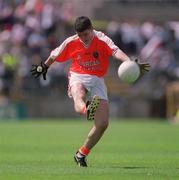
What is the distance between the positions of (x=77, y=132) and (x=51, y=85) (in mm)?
8758

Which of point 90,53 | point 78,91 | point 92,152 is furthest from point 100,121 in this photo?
point 92,152

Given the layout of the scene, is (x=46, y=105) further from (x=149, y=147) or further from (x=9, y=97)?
(x=149, y=147)

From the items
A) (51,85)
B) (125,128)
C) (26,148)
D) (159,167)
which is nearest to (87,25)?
(159,167)

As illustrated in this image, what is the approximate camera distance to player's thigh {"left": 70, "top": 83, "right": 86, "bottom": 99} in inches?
542

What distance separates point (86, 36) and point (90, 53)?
1.29 ft

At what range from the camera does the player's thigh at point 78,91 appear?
13.8 metres

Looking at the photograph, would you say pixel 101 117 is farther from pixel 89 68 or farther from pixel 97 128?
pixel 89 68

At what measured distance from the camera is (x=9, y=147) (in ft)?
62.7

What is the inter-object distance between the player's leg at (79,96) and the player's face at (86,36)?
710 millimetres

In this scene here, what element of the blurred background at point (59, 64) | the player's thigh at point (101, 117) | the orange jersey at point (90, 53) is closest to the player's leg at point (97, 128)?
the player's thigh at point (101, 117)

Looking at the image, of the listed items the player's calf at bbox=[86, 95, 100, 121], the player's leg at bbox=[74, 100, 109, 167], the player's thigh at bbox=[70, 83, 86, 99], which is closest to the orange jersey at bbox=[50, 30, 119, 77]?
the player's thigh at bbox=[70, 83, 86, 99]

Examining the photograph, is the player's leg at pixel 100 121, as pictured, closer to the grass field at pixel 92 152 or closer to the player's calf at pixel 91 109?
the player's calf at pixel 91 109

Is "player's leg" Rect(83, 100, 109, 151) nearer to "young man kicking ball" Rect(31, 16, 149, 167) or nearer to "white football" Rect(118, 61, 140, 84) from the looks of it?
"young man kicking ball" Rect(31, 16, 149, 167)

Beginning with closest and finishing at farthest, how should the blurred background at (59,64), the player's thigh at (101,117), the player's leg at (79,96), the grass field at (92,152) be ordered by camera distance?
the grass field at (92,152), the player's leg at (79,96), the player's thigh at (101,117), the blurred background at (59,64)
